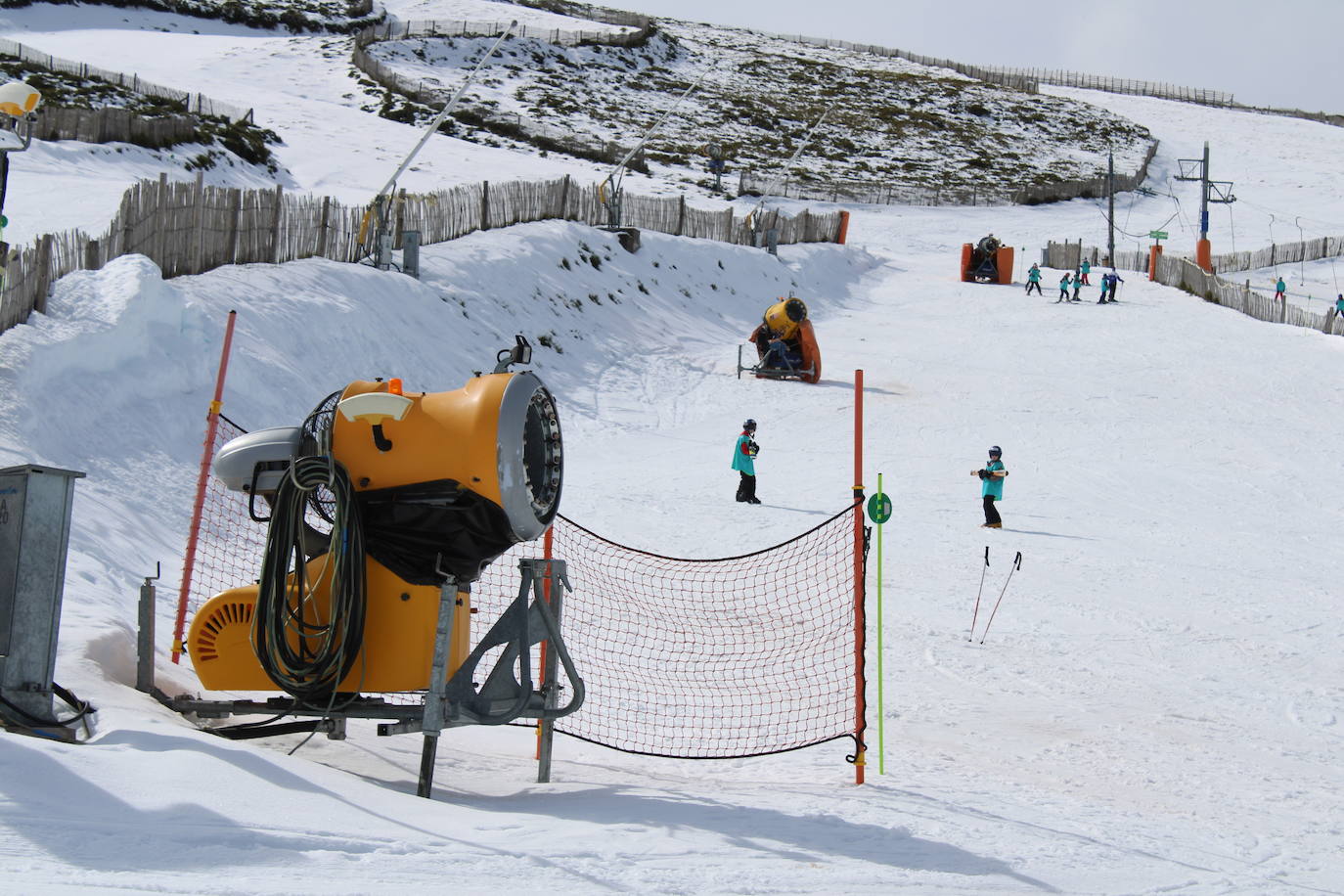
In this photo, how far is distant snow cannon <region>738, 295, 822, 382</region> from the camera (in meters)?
24.5

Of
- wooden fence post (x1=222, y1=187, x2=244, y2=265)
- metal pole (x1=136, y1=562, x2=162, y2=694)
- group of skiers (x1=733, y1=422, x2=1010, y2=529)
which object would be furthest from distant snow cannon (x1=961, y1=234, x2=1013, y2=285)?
metal pole (x1=136, y1=562, x2=162, y2=694)

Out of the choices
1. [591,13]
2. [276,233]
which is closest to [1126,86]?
[591,13]

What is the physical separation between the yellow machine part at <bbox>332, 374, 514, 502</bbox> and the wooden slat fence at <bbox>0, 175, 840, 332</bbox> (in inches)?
268

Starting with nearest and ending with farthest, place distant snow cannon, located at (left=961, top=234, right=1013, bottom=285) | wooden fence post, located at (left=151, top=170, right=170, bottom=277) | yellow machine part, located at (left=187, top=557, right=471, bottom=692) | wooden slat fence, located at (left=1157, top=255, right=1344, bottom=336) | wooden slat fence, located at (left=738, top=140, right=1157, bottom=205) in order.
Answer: yellow machine part, located at (left=187, top=557, right=471, bottom=692), wooden fence post, located at (left=151, top=170, right=170, bottom=277), wooden slat fence, located at (left=1157, top=255, right=1344, bottom=336), distant snow cannon, located at (left=961, top=234, right=1013, bottom=285), wooden slat fence, located at (left=738, top=140, right=1157, bottom=205)

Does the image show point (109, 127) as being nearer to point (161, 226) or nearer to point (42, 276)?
point (161, 226)

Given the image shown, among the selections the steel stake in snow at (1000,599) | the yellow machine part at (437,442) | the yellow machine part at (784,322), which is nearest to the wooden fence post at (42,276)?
the yellow machine part at (437,442)

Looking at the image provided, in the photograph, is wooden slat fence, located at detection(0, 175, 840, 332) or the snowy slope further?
wooden slat fence, located at detection(0, 175, 840, 332)

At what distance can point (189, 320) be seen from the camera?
1398 centimetres

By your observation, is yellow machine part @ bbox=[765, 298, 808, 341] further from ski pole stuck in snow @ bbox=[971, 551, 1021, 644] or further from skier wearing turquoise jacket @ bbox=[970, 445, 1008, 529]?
ski pole stuck in snow @ bbox=[971, 551, 1021, 644]

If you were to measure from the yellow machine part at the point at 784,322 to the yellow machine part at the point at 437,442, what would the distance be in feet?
61.7

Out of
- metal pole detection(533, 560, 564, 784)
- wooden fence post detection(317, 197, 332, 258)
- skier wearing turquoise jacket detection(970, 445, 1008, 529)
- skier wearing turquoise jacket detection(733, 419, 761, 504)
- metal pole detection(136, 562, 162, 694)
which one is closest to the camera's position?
metal pole detection(533, 560, 564, 784)

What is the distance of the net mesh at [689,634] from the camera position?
8.54 meters

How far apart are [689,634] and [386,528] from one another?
16.6 ft

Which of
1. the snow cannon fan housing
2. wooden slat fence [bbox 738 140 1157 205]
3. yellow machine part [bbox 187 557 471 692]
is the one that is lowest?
yellow machine part [bbox 187 557 471 692]
